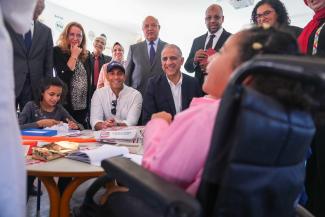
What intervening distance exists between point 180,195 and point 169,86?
73.0 inches

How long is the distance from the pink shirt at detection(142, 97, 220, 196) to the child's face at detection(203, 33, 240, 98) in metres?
0.11

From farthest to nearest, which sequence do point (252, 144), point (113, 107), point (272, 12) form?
point (113, 107)
point (272, 12)
point (252, 144)

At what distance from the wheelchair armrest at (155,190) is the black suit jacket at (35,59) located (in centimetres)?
189

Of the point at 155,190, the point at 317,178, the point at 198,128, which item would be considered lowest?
the point at 317,178

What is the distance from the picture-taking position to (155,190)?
564 mm

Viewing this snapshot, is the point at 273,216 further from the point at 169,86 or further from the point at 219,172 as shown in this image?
the point at 169,86

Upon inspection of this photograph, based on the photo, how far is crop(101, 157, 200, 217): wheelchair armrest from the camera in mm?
533

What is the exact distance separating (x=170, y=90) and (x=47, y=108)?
94cm

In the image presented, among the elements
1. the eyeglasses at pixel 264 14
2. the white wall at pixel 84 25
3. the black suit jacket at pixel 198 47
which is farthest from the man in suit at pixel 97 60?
the white wall at pixel 84 25

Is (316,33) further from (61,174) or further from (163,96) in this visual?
(61,174)

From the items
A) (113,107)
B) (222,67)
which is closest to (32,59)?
(113,107)

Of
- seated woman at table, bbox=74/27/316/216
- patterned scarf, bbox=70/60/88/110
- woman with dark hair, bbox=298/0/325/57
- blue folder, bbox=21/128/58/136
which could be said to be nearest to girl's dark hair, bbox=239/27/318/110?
seated woman at table, bbox=74/27/316/216

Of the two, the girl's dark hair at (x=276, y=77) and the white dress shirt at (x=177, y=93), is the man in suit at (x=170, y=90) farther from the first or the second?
the girl's dark hair at (x=276, y=77)

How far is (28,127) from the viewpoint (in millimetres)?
1818
